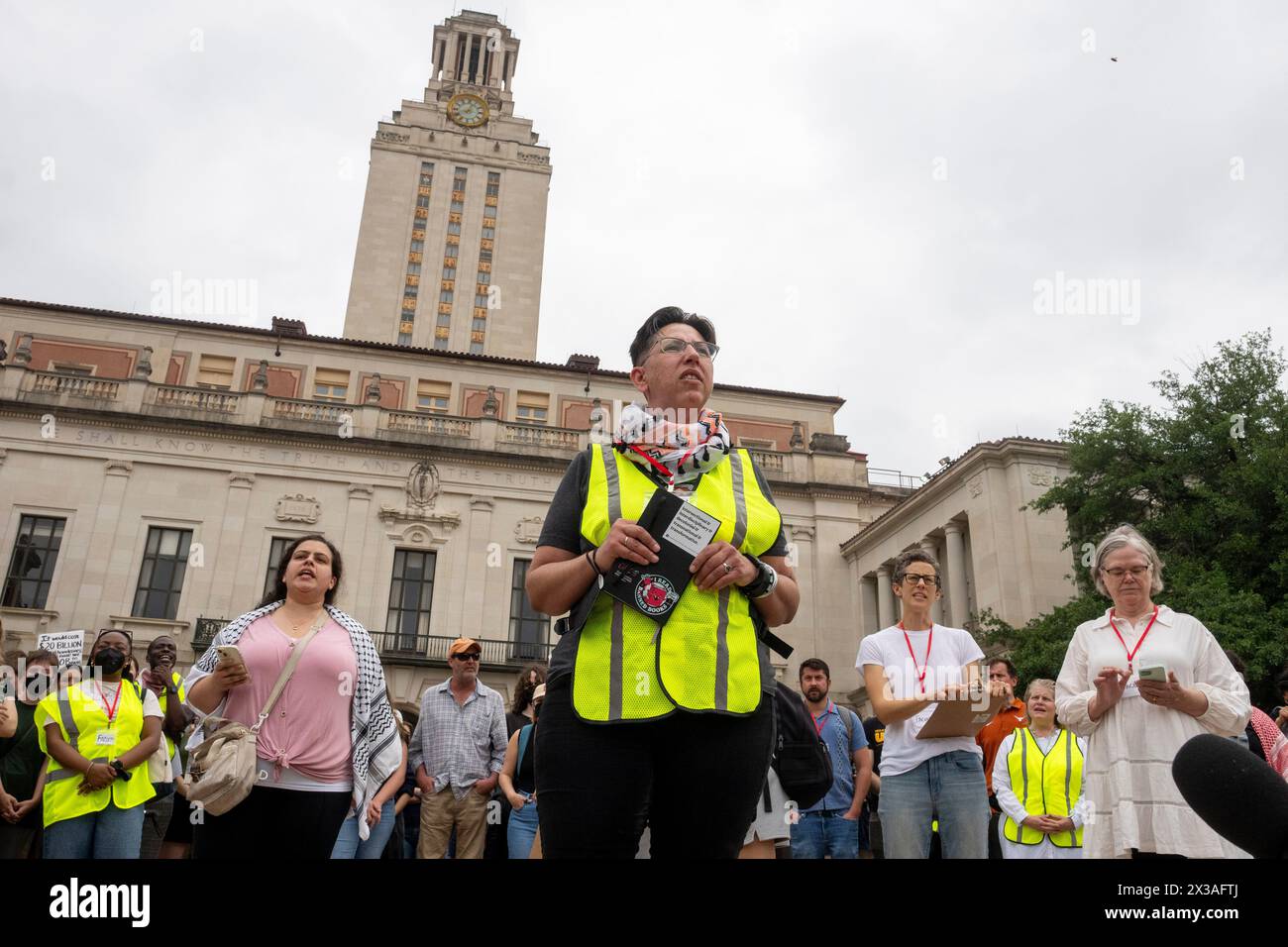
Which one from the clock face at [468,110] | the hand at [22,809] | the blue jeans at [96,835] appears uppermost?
the clock face at [468,110]

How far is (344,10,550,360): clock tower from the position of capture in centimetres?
6788

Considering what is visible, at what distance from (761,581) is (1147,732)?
260 cm

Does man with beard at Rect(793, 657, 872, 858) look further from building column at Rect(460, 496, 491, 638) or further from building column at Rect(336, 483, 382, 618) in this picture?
building column at Rect(336, 483, 382, 618)

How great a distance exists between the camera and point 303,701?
420 cm

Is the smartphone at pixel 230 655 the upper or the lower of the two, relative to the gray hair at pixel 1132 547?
lower

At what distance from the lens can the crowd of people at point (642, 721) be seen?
2348 millimetres

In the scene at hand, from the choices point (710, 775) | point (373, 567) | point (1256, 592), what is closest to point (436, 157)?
point (373, 567)

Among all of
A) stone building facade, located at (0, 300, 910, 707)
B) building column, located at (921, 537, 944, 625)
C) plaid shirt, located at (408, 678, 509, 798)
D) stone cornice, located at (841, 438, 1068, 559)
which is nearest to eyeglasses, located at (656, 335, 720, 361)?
plaid shirt, located at (408, 678, 509, 798)

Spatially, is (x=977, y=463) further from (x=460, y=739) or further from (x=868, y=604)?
(x=460, y=739)

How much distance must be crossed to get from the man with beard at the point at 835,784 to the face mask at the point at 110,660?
15.6ft

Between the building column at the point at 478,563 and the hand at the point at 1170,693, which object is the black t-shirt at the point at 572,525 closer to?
the hand at the point at 1170,693

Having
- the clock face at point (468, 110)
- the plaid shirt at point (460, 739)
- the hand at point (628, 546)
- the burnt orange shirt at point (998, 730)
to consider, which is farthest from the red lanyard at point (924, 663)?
the clock face at point (468, 110)

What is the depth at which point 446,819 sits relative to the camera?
7789 mm
